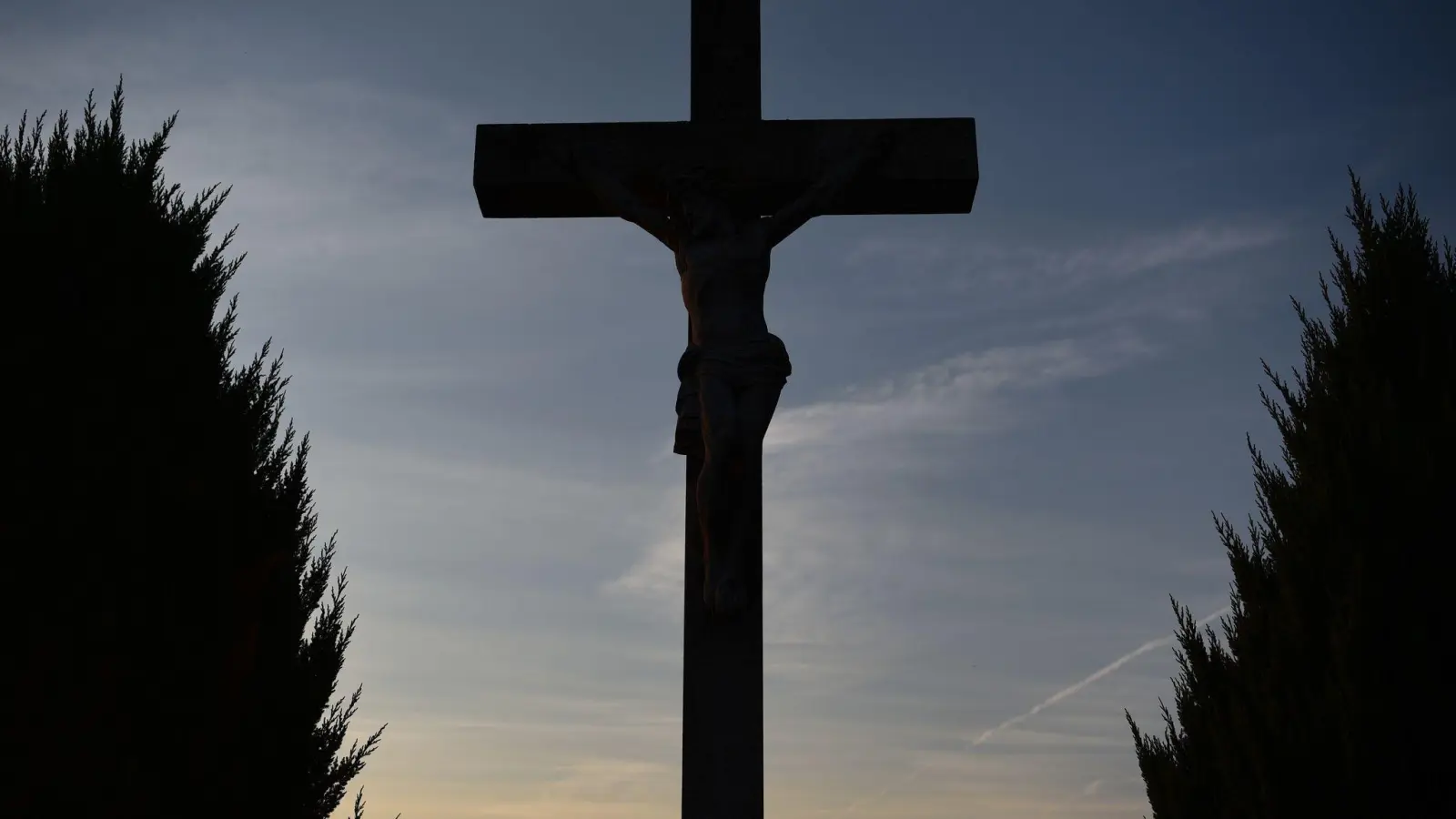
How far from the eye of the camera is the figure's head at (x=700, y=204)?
207 inches

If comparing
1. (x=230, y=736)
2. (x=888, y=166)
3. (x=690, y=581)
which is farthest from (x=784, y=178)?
(x=230, y=736)

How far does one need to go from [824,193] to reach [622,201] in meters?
0.84

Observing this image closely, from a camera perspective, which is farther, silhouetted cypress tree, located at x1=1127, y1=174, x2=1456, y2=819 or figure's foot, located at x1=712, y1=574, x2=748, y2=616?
silhouetted cypress tree, located at x1=1127, y1=174, x2=1456, y2=819

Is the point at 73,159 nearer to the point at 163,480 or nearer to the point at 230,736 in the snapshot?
the point at 163,480

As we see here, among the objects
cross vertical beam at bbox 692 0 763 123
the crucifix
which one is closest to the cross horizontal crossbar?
the crucifix

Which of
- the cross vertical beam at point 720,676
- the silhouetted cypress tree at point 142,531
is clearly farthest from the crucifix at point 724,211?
the silhouetted cypress tree at point 142,531

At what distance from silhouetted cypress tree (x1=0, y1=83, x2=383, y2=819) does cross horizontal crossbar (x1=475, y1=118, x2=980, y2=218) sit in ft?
6.04

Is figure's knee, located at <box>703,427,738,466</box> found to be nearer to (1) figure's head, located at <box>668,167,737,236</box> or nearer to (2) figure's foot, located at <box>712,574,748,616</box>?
(2) figure's foot, located at <box>712,574,748,616</box>

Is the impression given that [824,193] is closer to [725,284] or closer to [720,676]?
[725,284]

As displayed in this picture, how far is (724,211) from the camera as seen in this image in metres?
5.32

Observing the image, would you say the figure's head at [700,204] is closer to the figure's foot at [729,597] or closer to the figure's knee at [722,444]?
the figure's knee at [722,444]

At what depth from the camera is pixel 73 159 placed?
6578 mm

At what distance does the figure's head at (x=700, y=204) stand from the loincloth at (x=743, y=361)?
1.81 ft

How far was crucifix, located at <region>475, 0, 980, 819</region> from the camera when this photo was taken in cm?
477
